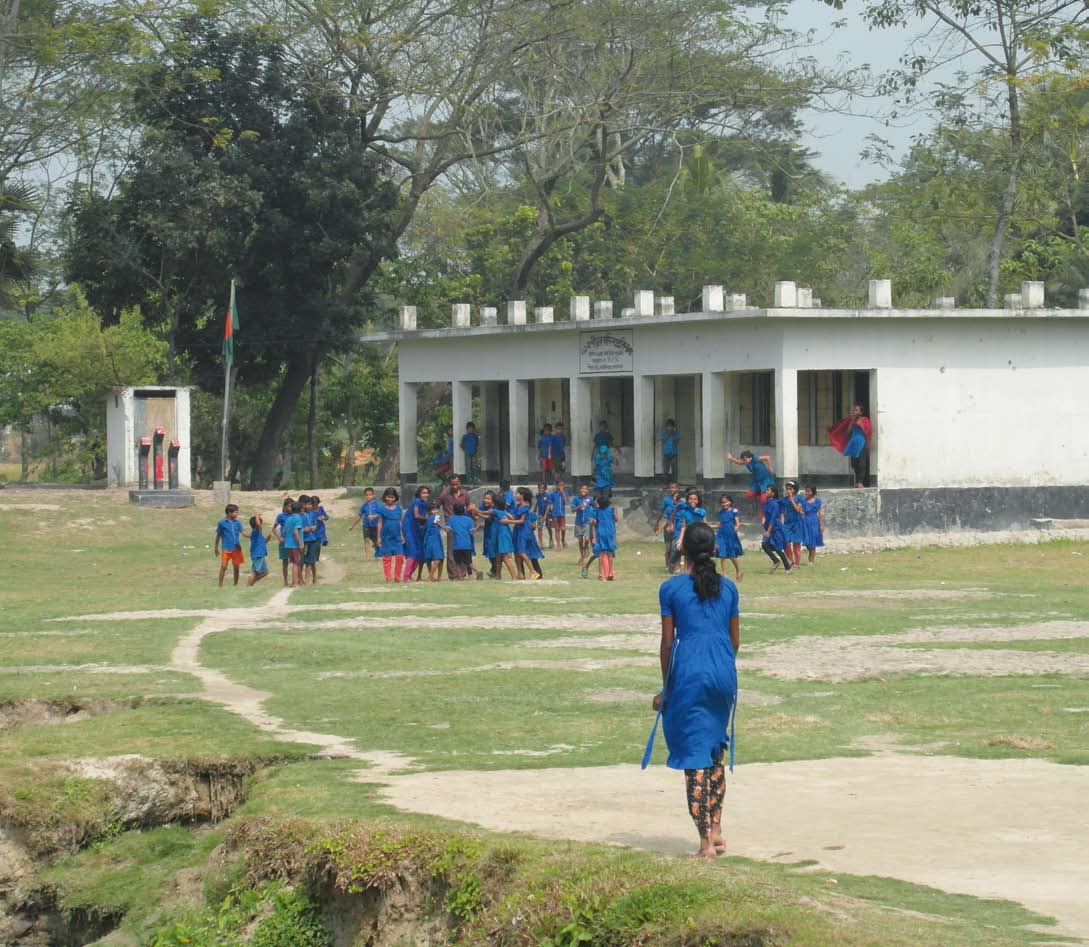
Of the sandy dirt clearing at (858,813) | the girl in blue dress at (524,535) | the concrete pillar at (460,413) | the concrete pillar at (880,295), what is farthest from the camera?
the concrete pillar at (460,413)

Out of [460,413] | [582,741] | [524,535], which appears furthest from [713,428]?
[582,741]

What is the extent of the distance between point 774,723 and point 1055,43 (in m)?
31.3

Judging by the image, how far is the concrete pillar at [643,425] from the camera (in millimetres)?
36156

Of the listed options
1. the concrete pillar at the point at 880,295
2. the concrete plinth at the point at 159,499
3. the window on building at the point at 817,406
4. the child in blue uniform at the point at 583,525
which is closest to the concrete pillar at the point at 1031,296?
the concrete pillar at the point at 880,295

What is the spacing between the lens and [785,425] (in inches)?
1284

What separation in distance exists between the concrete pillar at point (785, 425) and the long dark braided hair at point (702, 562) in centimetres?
2424

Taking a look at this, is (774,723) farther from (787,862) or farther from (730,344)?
(730,344)

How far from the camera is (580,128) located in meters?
49.5

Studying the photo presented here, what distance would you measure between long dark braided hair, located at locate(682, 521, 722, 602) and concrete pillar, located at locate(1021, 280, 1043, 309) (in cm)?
2649

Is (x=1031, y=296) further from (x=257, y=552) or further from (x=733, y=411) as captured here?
(x=257, y=552)

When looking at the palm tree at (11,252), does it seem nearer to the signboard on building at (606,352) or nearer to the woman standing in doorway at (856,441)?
the signboard on building at (606,352)

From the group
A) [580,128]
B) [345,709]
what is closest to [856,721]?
[345,709]

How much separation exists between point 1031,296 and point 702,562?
1053 inches

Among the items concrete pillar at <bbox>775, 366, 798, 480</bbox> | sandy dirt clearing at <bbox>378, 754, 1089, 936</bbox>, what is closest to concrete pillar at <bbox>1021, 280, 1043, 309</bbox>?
concrete pillar at <bbox>775, 366, 798, 480</bbox>
